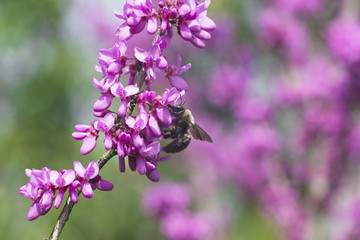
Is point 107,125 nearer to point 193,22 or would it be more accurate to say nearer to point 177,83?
point 177,83

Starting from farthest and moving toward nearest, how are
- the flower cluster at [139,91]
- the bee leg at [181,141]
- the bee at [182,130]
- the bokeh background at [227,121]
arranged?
the bokeh background at [227,121] < the bee leg at [181,141] < the bee at [182,130] < the flower cluster at [139,91]

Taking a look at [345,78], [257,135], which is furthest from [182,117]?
[257,135]

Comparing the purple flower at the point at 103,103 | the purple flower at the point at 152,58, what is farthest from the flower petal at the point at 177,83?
the purple flower at the point at 103,103

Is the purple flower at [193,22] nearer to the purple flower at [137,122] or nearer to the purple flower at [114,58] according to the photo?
the purple flower at [114,58]

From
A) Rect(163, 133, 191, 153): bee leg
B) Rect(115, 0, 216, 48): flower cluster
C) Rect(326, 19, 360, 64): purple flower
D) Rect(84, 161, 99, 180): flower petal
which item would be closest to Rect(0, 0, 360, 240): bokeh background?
Rect(326, 19, 360, 64): purple flower

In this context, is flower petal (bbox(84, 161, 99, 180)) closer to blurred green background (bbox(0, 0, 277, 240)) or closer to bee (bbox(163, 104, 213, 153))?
bee (bbox(163, 104, 213, 153))

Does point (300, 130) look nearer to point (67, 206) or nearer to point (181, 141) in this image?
point (181, 141)

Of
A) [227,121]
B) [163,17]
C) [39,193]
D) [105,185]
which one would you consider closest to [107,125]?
[105,185]
